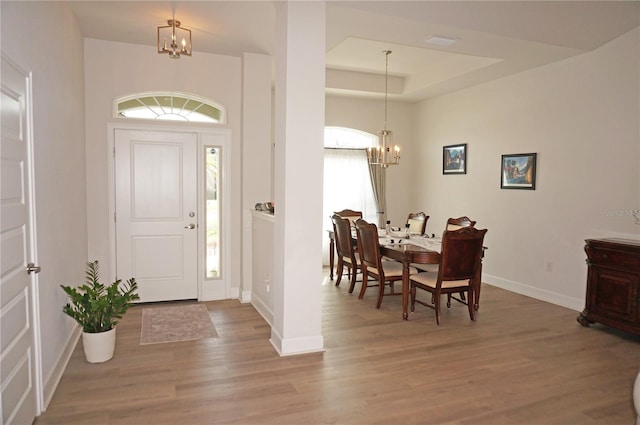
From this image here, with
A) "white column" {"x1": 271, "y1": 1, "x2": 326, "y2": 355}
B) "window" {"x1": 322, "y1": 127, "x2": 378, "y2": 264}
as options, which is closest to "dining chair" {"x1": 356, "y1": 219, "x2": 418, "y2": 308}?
"white column" {"x1": 271, "y1": 1, "x2": 326, "y2": 355}

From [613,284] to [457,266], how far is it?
1.49 metres

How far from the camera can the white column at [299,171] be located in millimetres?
3533

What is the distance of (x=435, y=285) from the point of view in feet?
14.9

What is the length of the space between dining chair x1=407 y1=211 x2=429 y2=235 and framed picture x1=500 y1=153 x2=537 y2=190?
1.16m

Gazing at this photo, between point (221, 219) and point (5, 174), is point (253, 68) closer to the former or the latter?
point (221, 219)

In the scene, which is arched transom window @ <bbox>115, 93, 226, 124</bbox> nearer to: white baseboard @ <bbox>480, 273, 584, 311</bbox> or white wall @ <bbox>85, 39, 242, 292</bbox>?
white wall @ <bbox>85, 39, 242, 292</bbox>

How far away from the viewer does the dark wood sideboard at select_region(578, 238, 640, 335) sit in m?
4.10

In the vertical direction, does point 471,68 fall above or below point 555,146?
above

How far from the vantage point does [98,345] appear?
340cm

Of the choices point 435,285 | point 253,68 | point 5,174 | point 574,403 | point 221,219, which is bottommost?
point 574,403

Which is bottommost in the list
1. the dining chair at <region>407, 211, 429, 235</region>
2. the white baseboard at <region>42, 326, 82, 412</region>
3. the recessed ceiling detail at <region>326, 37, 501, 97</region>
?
the white baseboard at <region>42, 326, 82, 412</region>

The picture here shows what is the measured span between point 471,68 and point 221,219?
3.89 m

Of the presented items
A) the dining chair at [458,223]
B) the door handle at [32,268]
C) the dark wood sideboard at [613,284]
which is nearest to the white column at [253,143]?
the dining chair at [458,223]

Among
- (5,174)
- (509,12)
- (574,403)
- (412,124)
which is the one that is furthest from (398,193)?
(5,174)
